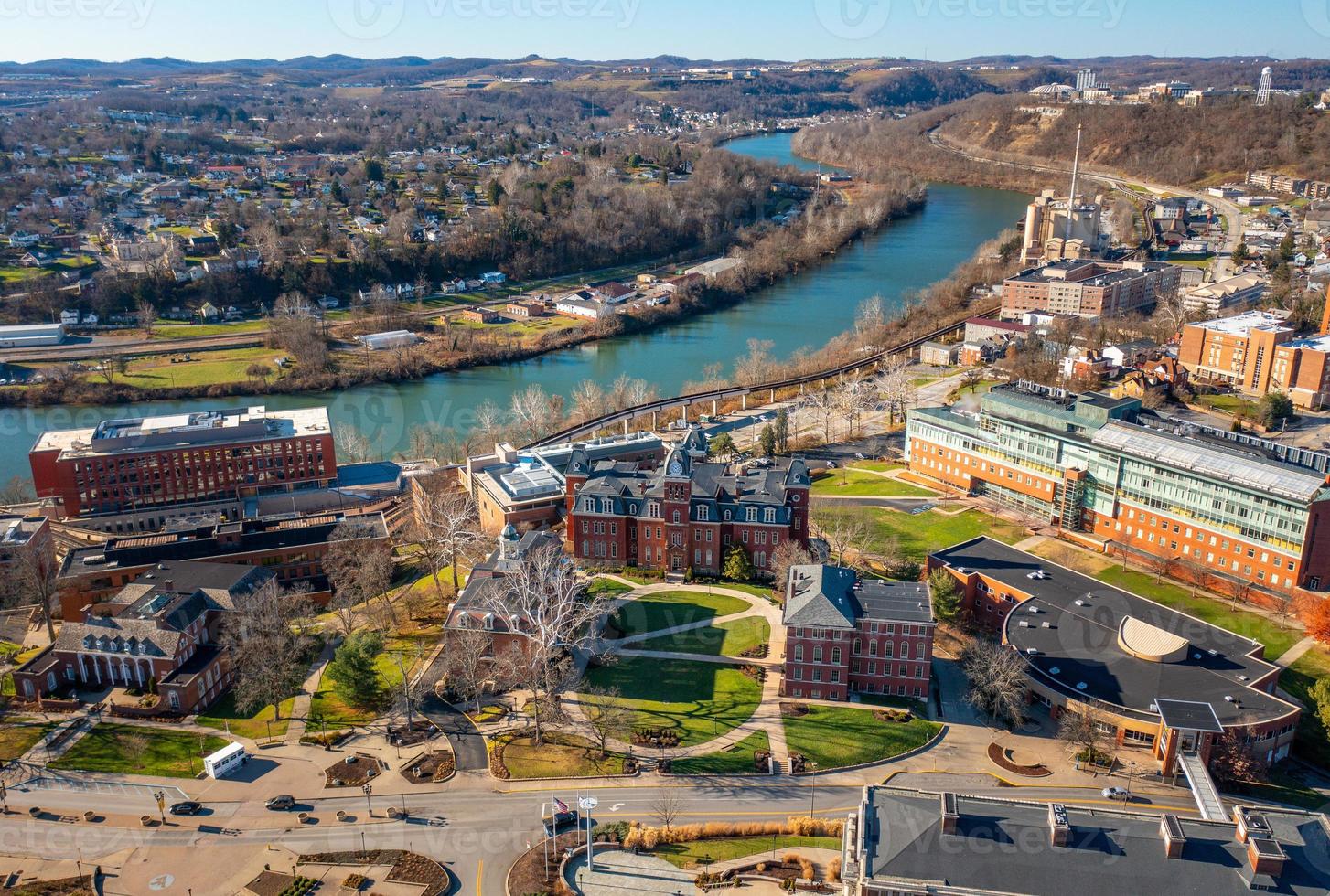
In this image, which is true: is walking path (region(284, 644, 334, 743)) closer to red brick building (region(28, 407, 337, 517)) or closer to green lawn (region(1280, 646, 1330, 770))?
red brick building (region(28, 407, 337, 517))

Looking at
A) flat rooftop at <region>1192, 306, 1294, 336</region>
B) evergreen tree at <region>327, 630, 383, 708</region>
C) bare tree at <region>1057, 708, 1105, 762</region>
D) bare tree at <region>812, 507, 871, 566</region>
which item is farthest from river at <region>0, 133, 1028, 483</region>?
bare tree at <region>1057, 708, 1105, 762</region>

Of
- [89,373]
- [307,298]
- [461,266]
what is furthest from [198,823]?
[461,266]

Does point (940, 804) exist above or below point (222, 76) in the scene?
below

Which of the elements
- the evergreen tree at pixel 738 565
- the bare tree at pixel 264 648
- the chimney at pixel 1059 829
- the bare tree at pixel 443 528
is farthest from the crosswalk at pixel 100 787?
the chimney at pixel 1059 829

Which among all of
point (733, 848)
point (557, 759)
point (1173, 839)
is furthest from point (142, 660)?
point (1173, 839)

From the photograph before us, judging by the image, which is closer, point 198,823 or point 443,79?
point 198,823

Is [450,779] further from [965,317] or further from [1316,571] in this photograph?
[965,317]
